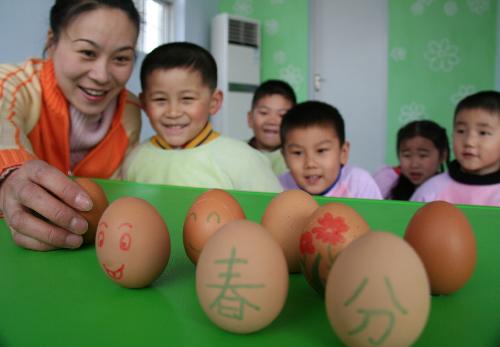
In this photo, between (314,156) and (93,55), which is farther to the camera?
(314,156)

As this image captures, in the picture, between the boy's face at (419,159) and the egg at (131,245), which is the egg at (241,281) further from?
the boy's face at (419,159)

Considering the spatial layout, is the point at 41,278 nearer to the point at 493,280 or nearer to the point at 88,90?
the point at 493,280

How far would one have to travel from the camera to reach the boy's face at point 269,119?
220cm

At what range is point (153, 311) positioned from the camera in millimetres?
349

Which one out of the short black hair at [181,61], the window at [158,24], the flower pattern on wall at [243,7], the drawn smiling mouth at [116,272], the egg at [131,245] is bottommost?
the drawn smiling mouth at [116,272]

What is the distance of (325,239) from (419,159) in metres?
2.09

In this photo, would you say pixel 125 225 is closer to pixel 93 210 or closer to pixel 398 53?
pixel 93 210

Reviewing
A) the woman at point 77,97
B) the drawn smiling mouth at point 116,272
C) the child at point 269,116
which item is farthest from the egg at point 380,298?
the child at point 269,116

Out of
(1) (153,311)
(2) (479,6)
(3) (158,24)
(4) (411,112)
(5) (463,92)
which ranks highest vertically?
(2) (479,6)

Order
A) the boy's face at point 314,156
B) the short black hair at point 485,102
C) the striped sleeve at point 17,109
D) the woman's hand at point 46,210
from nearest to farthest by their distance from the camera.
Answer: the woman's hand at point 46,210 < the striped sleeve at point 17,109 < the boy's face at point 314,156 < the short black hair at point 485,102

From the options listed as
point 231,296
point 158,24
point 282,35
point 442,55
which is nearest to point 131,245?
point 231,296

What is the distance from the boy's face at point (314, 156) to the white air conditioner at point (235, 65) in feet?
9.19

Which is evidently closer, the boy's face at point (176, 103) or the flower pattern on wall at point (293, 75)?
the boy's face at point (176, 103)

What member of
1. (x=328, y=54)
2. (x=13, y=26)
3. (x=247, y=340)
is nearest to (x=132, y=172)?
(x=247, y=340)
